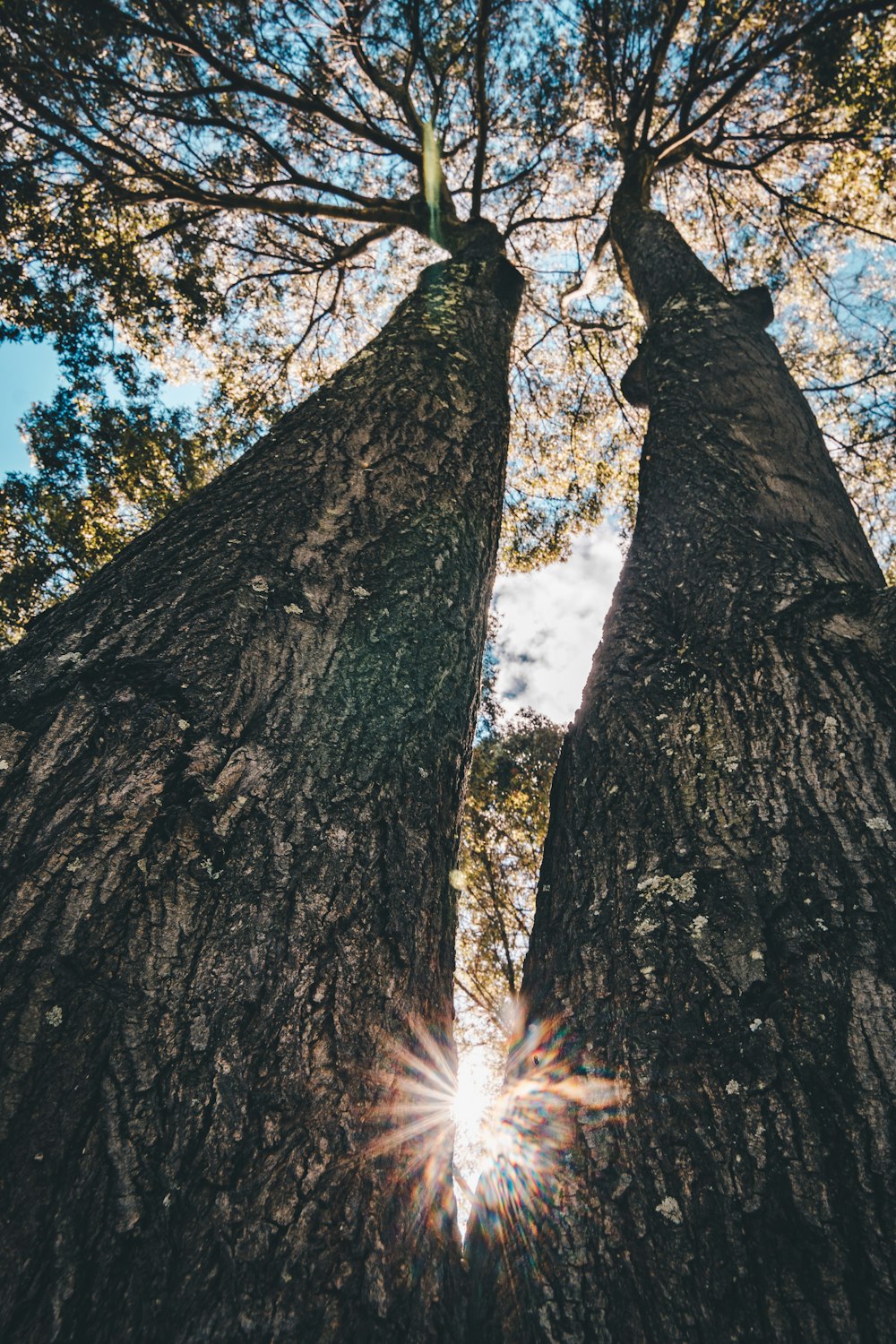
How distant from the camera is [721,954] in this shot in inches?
45.9

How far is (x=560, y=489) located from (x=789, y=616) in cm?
762

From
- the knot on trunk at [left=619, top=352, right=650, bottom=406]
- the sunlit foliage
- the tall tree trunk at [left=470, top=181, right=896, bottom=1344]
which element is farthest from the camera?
the sunlit foliage

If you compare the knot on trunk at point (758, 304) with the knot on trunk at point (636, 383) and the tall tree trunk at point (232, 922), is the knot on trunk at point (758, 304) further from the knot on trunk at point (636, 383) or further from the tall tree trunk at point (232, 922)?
the tall tree trunk at point (232, 922)

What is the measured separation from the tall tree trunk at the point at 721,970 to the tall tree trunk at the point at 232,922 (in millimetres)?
270

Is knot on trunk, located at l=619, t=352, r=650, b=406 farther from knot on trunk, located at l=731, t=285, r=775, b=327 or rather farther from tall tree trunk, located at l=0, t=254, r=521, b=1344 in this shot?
tall tree trunk, located at l=0, t=254, r=521, b=1344

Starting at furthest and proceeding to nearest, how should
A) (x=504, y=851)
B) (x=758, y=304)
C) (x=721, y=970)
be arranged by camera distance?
(x=504, y=851) < (x=758, y=304) < (x=721, y=970)

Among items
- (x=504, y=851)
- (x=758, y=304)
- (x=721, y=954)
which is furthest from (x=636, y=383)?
(x=504, y=851)

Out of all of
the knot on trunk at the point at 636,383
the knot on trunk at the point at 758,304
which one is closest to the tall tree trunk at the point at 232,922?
the knot on trunk at the point at 636,383

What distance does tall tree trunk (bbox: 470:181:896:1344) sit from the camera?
0.88m

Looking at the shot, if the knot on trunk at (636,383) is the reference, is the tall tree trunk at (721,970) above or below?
below

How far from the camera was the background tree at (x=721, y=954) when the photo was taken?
0.88m

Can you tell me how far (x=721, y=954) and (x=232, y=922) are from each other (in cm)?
89

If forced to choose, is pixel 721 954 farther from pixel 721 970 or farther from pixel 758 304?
pixel 758 304

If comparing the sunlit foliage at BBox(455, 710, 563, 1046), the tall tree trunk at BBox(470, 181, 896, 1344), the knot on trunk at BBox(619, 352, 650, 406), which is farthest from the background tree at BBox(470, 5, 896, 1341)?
the sunlit foliage at BBox(455, 710, 563, 1046)
